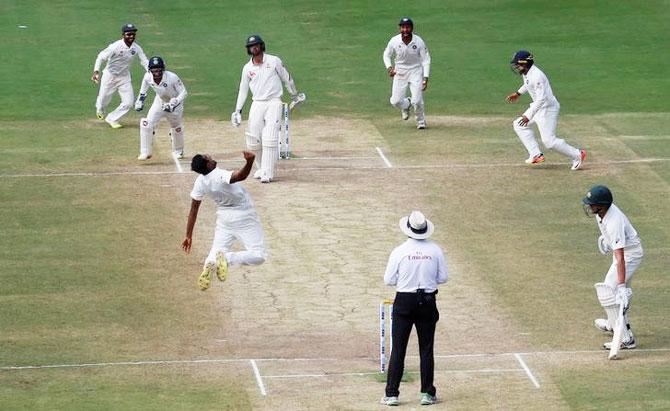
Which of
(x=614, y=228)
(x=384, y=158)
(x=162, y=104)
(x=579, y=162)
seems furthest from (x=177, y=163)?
(x=614, y=228)

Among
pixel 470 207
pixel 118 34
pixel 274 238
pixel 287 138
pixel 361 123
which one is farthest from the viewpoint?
pixel 118 34

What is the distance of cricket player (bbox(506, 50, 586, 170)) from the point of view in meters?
26.7

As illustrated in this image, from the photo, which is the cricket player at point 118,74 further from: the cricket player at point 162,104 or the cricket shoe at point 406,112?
the cricket shoe at point 406,112

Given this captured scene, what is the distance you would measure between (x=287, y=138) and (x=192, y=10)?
16.4 meters

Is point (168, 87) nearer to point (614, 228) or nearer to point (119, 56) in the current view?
point (119, 56)

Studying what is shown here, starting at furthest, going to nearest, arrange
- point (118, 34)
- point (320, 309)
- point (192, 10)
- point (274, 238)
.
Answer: point (192, 10) < point (118, 34) < point (274, 238) < point (320, 309)

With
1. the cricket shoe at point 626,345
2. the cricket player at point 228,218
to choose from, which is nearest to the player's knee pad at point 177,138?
the cricket player at point 228,218

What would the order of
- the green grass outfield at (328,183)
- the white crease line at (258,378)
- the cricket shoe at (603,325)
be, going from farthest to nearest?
1. the cricket shoe at (603,325)
2. the green grass outfield at (328,183)
3. the white crease line at (258,378)

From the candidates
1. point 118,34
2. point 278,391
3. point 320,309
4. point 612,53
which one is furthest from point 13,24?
point 278,391

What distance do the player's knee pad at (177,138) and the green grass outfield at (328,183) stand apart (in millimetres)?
965

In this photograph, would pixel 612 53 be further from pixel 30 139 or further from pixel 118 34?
pixel 30 139

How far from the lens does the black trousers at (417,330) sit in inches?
635

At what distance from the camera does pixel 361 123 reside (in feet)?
101

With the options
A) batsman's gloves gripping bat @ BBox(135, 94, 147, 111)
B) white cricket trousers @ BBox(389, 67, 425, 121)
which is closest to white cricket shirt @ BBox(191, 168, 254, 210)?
batsman's gloves gripping bat @ BBox(135, 94, 147, 111)
